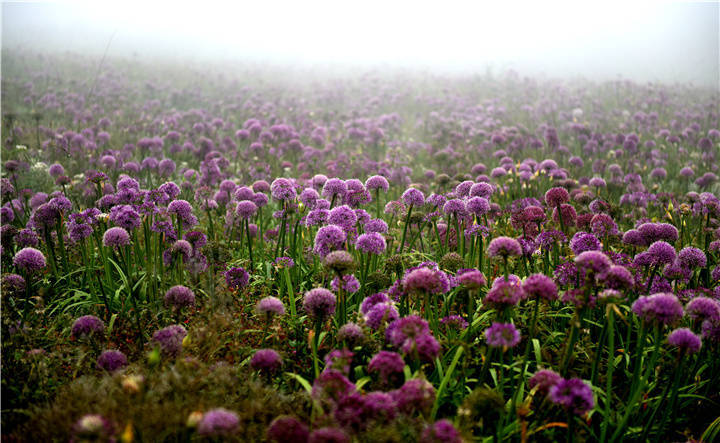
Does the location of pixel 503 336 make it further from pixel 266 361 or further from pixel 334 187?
pixel 334 187

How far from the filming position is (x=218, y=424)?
1629mm

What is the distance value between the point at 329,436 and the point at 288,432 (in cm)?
21

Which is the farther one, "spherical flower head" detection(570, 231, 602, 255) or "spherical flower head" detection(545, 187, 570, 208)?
"spherical flower head" detection(545, 187, 570, 208)

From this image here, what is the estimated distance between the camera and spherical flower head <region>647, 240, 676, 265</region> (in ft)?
10.4

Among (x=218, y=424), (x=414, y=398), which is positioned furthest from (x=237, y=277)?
(x=414, y=398)

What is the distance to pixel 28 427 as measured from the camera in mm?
2047

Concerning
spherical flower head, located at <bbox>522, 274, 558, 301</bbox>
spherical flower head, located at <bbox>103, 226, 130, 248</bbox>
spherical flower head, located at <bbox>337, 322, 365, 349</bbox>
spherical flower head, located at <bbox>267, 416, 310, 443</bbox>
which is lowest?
spherical flower head, located at <bbox>337, 322, 365, 349</bbox>

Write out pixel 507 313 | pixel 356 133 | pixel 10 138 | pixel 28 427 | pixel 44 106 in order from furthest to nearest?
pixel 44 106 < pixel 356 133 < pixel 10 138 < pixel 507 313 < pixel 28 427

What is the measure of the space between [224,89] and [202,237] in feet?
57.1

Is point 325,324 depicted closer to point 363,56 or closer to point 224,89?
point 224,89

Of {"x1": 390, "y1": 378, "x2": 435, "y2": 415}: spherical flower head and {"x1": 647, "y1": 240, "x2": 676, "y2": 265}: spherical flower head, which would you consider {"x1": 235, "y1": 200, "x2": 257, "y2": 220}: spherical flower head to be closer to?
{"x1": 390, "y1": 378, "x2": 435, "y2": 415}: spherical flower head

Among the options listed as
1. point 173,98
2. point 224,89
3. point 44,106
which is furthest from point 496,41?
point 44,106

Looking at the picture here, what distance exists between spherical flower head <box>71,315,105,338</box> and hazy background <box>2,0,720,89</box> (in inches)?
1303

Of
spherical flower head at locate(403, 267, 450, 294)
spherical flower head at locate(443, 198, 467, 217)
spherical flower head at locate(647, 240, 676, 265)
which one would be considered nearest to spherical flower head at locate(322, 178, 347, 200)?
spherical flower head at locate(443, 198, 467, 217)
